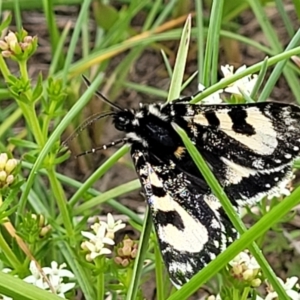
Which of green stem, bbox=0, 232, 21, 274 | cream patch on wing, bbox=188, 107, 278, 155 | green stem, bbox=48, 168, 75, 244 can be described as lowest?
cream patch on wing, bbox=188, 107, 278, 155

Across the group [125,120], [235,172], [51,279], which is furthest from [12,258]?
[235,172]

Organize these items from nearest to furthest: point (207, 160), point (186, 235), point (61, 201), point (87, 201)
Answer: point (186, 235), point (207, 160), point (61, 201), point (87, 201)

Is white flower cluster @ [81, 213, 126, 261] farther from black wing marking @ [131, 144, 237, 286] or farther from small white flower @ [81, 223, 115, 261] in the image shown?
black wing marking @ [131, 144, 237, 286]

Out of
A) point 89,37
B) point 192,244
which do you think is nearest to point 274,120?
point 192,244

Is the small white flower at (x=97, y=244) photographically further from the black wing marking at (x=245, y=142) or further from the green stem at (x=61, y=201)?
the black wing marking at (x=245, y=142)

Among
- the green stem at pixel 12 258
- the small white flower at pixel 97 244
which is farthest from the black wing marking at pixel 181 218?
the green stem at pixel 12 258

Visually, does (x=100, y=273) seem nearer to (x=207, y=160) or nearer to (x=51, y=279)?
(x=51, y=279)

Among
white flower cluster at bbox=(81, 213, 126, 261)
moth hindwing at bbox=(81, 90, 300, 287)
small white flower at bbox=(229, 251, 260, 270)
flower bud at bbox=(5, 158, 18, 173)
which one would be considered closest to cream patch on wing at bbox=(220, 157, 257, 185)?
moth hindwing at bbox=(81, 90, 300, 287)

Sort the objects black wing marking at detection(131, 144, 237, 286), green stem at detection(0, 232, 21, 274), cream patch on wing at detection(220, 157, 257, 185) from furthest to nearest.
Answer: green stem at detection(0, 232, 21, 274) → cream patch on wing at detection(220, 157, 257, 185) → black wing marking at detection(131, 144, 237, 286)
